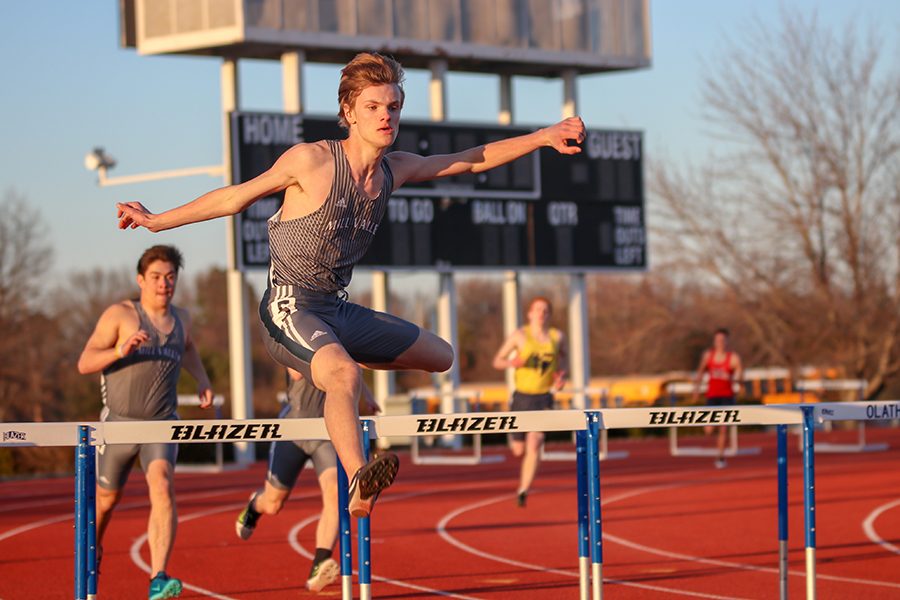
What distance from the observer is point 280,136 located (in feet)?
74.2

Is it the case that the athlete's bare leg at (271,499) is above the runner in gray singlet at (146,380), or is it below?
below

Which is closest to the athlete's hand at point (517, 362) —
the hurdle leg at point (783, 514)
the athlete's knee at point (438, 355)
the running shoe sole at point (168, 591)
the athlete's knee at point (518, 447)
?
the athlete's knee at point (518, 447)

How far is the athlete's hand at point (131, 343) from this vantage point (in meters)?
8.55

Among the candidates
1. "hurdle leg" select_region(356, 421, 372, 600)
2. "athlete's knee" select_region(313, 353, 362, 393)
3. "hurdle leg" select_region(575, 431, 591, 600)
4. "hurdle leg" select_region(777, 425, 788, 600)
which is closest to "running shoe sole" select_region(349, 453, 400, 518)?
"athlete's knee" select_region(313, 353, 362, 393)

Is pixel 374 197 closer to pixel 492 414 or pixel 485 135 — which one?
pixel 492 414

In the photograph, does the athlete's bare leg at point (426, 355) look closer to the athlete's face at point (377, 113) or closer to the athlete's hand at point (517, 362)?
the athlete's face at point (377, 113)

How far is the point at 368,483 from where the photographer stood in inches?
214

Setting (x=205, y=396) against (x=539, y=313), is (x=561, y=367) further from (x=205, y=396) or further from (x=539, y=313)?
(x=205, y=396)

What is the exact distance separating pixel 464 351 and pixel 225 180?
4403 cm

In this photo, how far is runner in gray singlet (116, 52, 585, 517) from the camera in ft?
18.9

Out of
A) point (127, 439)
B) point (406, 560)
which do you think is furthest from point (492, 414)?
point (406, 560)

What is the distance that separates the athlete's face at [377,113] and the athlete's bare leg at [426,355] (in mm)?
861

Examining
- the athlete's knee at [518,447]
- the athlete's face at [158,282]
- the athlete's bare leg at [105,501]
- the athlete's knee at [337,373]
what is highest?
the athlete's face at [158,282]

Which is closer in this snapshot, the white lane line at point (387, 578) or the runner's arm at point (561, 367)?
the white lane line at point (387, 578)
